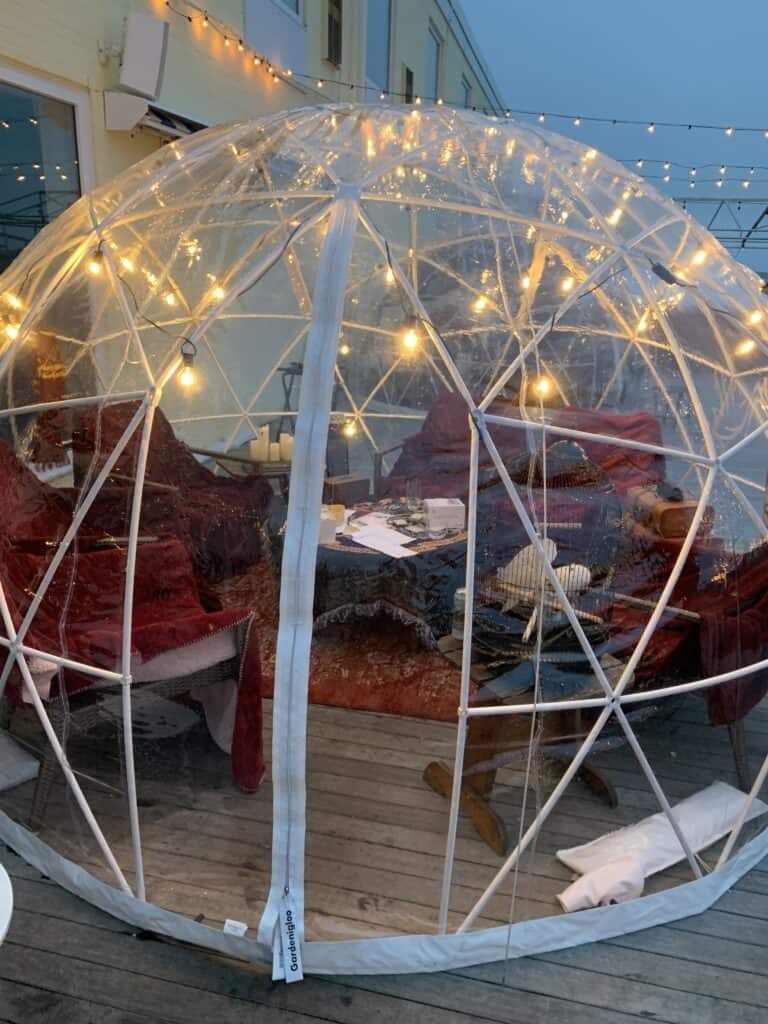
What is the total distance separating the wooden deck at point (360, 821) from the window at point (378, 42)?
13.2 m

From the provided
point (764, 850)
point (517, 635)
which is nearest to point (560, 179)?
point (517, 635)

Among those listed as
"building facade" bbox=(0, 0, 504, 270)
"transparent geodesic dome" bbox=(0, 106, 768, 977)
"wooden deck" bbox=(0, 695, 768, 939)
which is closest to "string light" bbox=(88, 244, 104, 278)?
"transparent geodesic dome" bbox=(0, 106, 768, 977)

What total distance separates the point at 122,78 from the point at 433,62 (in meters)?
13.4

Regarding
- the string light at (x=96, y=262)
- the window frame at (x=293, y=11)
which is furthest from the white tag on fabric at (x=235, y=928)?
the window frame at (x=293, y=11)

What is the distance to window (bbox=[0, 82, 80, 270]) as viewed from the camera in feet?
18.4

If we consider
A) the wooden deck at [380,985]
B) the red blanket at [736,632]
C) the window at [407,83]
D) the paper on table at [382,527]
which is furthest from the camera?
the window at [407,83]

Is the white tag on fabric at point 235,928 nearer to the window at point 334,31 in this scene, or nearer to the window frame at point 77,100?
the window frame at point 77,100

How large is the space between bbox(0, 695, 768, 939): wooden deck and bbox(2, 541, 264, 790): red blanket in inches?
5.9

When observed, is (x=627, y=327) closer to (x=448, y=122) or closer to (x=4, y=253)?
(x=448, y=122)

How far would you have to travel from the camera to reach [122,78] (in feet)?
20.3

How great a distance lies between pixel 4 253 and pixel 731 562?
598cm

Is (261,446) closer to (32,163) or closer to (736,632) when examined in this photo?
(736,632)

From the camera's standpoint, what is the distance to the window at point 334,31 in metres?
10.7

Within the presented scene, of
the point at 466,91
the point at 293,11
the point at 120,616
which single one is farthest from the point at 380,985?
the point at 466,91
